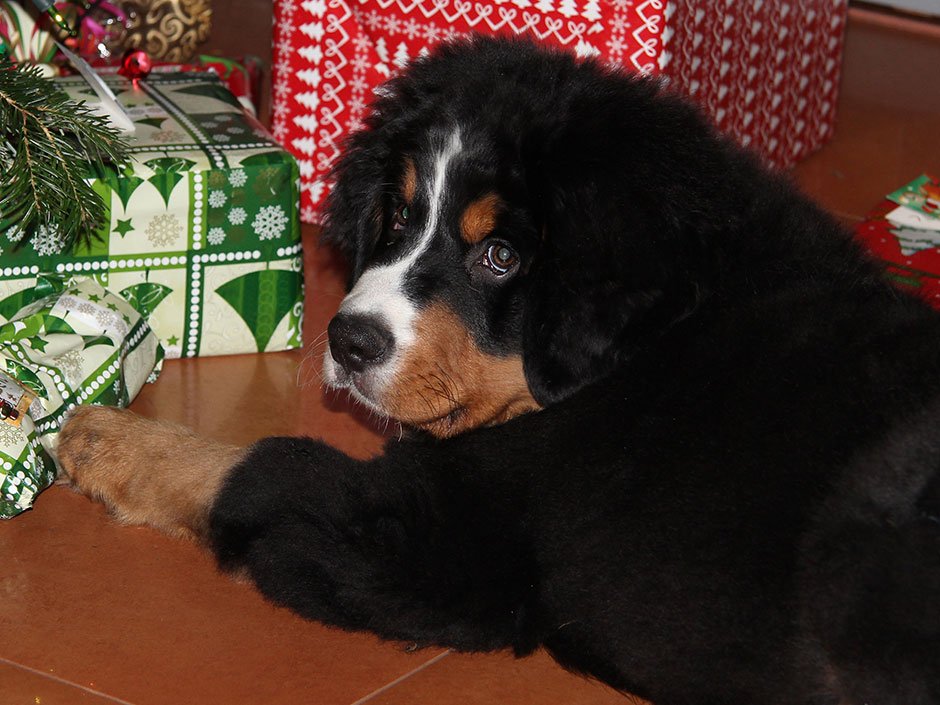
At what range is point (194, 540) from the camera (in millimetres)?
2725

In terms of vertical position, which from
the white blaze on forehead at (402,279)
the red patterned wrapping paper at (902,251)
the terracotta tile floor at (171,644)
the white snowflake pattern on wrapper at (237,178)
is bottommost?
the terracotta tile floor at (171,644)

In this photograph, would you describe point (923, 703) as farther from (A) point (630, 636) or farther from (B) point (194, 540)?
(B) point (194, 540)

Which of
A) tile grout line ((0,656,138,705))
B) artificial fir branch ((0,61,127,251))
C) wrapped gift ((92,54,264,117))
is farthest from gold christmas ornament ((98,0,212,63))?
tile grout line ((0,656,138,705))

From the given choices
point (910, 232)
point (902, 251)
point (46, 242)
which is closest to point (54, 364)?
point (46, 242)

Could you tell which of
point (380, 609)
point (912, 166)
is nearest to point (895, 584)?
point (380, 609)

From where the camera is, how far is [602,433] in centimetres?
233

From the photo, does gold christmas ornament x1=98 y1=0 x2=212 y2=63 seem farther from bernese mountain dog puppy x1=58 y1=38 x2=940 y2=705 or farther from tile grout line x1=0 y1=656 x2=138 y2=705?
tile grout line x1=0 y1=656 x2=138 y2=705

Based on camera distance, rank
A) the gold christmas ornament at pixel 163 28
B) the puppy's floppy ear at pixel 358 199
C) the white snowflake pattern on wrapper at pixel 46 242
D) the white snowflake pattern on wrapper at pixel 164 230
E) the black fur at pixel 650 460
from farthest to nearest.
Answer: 1. the gold christmas ornament at pixel 163 28
2. the white snowflake pattern on wrapper at pixel 164 230
3. the white snowflake pattern on wrapper at pixel 46 242
4. the puppy's floppy ear at pixel 358 199
5. the black fur at pixel 650 460

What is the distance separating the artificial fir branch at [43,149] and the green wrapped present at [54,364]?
0.25 metres

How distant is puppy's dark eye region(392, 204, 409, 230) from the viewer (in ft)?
8.75

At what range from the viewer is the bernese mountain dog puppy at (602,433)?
2.03m

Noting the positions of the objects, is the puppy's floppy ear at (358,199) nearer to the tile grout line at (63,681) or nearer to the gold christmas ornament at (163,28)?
the tile grout line at (63,681)

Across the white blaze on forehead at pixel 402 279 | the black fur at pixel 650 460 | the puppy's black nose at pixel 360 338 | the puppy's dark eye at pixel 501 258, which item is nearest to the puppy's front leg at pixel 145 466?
the black fur at pixel 650 460

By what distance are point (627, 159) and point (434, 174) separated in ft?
1.37
